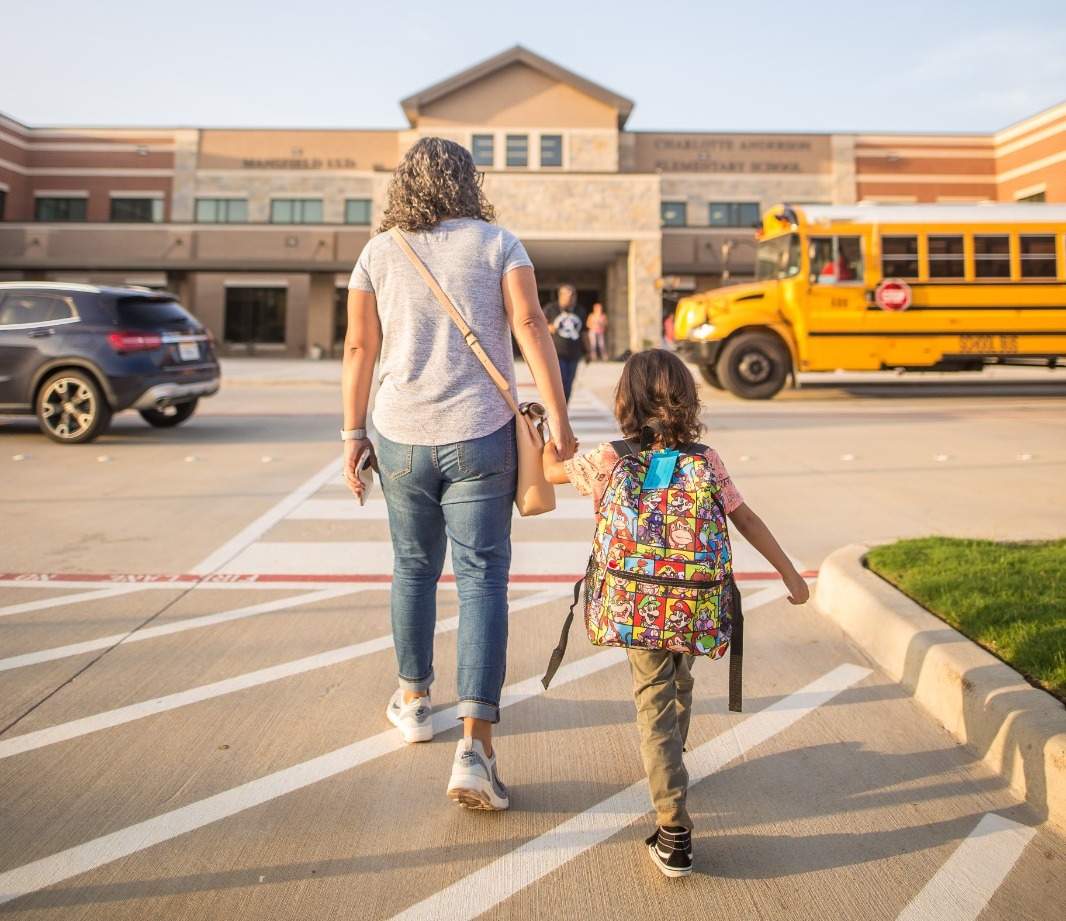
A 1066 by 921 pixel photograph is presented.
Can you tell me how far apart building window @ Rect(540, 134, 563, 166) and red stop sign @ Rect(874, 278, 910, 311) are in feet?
82.1

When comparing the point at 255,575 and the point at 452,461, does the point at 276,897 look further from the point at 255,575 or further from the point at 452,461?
the point at 255,575

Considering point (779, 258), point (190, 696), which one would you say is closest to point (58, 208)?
point (779, 258)

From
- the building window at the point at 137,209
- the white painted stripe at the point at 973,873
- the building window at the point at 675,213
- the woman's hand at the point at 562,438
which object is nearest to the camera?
the white painted stripe at the point at 973,873

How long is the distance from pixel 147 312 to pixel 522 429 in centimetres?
903

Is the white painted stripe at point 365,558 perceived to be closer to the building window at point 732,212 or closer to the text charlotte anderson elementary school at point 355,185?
the text charlotte anderson elementary school at point 355,185

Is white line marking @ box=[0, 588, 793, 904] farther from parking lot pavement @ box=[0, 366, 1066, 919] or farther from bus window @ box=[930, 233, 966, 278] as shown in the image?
bus window @ box=[930, 233, 966, 278]

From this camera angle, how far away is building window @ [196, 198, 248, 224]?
140 ft

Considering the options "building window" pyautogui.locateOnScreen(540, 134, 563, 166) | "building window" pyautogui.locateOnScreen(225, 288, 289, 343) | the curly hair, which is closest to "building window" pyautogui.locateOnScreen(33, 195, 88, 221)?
"building window" pyautogui.locateOnScreen(225, 288, 289, 343)

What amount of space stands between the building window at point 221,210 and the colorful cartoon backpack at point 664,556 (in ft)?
144

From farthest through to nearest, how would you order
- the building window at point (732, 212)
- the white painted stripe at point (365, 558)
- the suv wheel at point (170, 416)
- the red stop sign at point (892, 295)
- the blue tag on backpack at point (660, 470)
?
the building window at point (732, 212) < the red stop sign at point (892, 295) < the suv wheel at point (170, 416) < the white painted stripe at point (365, 558) < the blue tag on backpack at point (660, 470)

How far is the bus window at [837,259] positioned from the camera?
48.2ft

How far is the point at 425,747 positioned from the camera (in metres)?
3.09

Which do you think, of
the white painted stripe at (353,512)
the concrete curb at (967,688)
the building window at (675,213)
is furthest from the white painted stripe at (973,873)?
the building window at (675,213)

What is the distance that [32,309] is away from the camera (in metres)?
10.4
